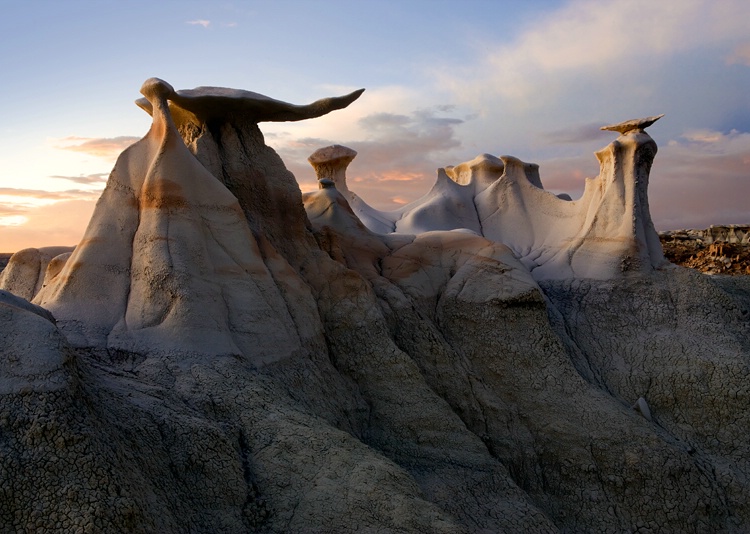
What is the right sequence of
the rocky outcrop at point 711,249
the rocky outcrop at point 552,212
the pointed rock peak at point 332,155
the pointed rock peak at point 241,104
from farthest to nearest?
the rocky outcrop at point 711,249 < the pointed rock peak at point 332,155 < the rocky outcrop at point 552,212 < the pointed rock peak at point 241,104

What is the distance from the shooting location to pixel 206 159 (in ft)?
30.4

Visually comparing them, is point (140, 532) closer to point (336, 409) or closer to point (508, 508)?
point (336, 409)

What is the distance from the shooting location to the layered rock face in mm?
5504

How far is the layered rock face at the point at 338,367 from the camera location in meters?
5.50

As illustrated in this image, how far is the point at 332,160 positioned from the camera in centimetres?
1598

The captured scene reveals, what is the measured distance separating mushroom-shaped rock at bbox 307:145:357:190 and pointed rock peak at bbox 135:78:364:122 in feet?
17.4

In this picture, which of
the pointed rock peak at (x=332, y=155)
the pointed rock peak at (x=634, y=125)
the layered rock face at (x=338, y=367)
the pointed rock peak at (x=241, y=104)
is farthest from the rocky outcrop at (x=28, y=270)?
the pointed rock peak at (x=634, y=125)

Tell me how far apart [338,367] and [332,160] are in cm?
791

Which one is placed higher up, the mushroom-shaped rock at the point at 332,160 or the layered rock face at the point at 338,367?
the mushroom-shaped rock at the point at 332,160

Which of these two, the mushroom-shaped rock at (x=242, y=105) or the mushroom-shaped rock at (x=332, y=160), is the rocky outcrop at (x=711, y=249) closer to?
the mushroom-shaped rock at (x=332, y=160)

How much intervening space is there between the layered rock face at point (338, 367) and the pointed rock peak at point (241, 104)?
0.03 m

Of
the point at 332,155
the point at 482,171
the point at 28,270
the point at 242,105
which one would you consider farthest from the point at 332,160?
the point at 28,270

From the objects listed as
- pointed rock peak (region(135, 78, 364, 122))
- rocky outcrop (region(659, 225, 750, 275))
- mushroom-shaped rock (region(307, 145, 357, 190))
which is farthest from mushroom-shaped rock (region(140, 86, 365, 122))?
rocky outcrop (region(659, 225, 750, 275))

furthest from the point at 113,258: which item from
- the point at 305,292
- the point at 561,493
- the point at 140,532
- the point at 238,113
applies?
the point at 561,493
